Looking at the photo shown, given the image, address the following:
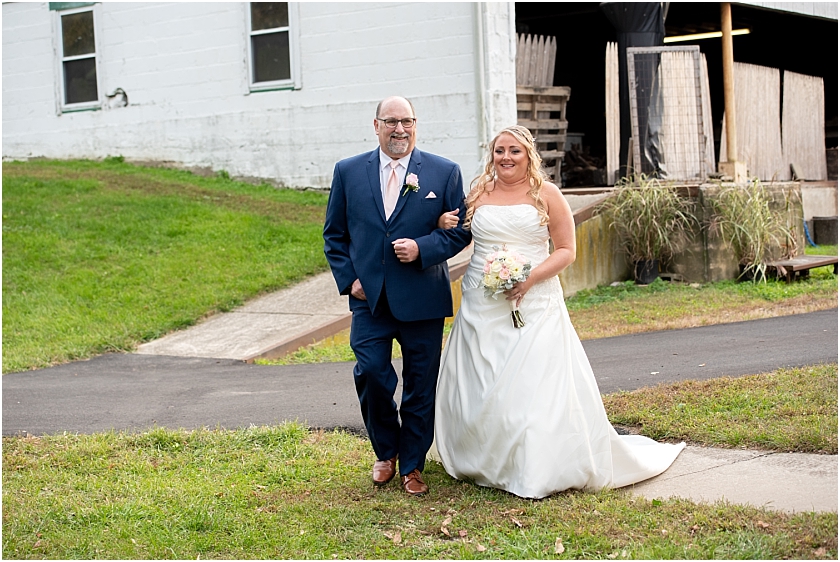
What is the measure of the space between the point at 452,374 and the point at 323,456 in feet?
3.53

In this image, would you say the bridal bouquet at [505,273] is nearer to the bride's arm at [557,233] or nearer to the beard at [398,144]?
the bride's arm at [557,233]

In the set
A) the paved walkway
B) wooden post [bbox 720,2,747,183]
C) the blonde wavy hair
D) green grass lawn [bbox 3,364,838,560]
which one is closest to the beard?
the blonde wavy hair

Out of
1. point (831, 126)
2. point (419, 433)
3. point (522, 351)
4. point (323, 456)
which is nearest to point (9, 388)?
point (323, 456)

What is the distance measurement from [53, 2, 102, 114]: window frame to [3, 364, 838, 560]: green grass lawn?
13.3 m

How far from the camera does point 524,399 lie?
4.97 metres

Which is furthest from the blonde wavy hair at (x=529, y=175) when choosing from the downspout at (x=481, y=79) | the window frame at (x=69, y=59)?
the window frame at (x=69, y=59)

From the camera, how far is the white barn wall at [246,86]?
14.5m

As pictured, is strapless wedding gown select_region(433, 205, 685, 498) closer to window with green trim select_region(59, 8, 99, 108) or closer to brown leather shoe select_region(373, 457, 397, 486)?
brown leather shoe select_region(373, 457, 397, 486)

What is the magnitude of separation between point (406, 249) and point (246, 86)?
40.6 feet

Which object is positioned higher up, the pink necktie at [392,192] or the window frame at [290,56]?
the window frame at [290,56]

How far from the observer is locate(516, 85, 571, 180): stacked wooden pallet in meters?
15.1

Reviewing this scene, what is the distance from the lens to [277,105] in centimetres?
1644

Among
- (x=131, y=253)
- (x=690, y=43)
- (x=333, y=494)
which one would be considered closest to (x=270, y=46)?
(x=131, y=253)

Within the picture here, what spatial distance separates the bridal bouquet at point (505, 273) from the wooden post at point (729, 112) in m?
10.3
